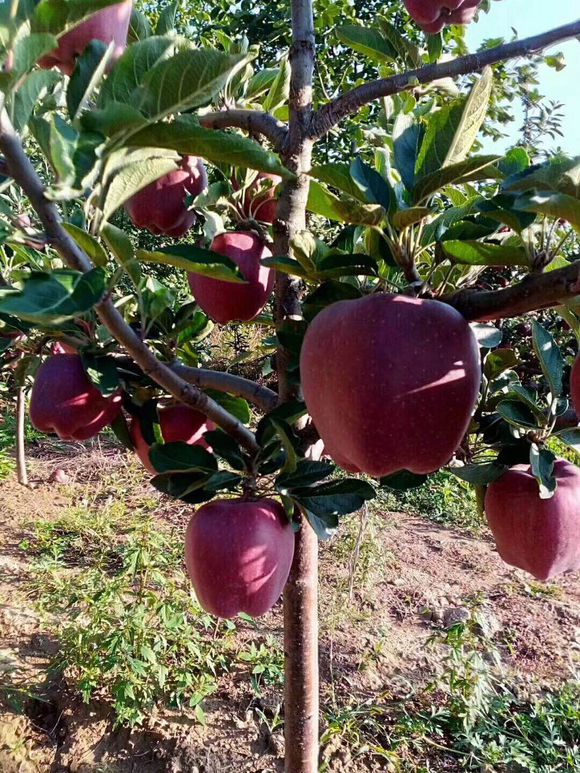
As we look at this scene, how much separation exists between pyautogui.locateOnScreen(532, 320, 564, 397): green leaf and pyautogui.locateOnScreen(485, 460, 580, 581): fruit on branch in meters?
0.11

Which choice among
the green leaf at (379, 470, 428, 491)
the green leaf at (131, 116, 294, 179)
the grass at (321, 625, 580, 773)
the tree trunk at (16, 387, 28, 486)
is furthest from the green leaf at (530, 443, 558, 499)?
the tree trunk at (16, 387, 28, 486)

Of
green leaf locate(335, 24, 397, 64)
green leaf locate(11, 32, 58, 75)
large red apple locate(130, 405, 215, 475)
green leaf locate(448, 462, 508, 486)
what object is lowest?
green leaf locate(448, 462, 508, 486)

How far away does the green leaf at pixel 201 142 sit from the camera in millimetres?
354

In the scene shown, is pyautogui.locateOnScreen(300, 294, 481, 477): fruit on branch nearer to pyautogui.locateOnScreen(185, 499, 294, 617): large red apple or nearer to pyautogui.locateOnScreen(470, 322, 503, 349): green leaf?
pyautogui.locateOnScreen(470, 322, 503, 349): green leaf

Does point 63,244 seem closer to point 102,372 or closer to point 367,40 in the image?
point 102,372

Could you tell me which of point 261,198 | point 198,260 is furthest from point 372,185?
point 261,198

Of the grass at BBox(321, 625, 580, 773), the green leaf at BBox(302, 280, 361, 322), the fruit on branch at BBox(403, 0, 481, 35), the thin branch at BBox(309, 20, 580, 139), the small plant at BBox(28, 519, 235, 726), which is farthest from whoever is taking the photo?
the small plant at BBox(28, 519, 235, 726)

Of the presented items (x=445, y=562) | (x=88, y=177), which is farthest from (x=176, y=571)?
(x=88, y=177)

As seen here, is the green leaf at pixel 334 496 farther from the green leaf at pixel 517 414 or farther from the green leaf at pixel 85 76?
the green leaf at pixel 85 76

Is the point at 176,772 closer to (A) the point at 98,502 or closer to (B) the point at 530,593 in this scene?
(B) the point at 530,593

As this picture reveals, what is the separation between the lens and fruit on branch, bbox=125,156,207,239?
0.74 metres

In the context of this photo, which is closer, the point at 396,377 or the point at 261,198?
the point at 396,377

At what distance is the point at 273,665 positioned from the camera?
5.75 ft

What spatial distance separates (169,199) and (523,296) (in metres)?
0.48
